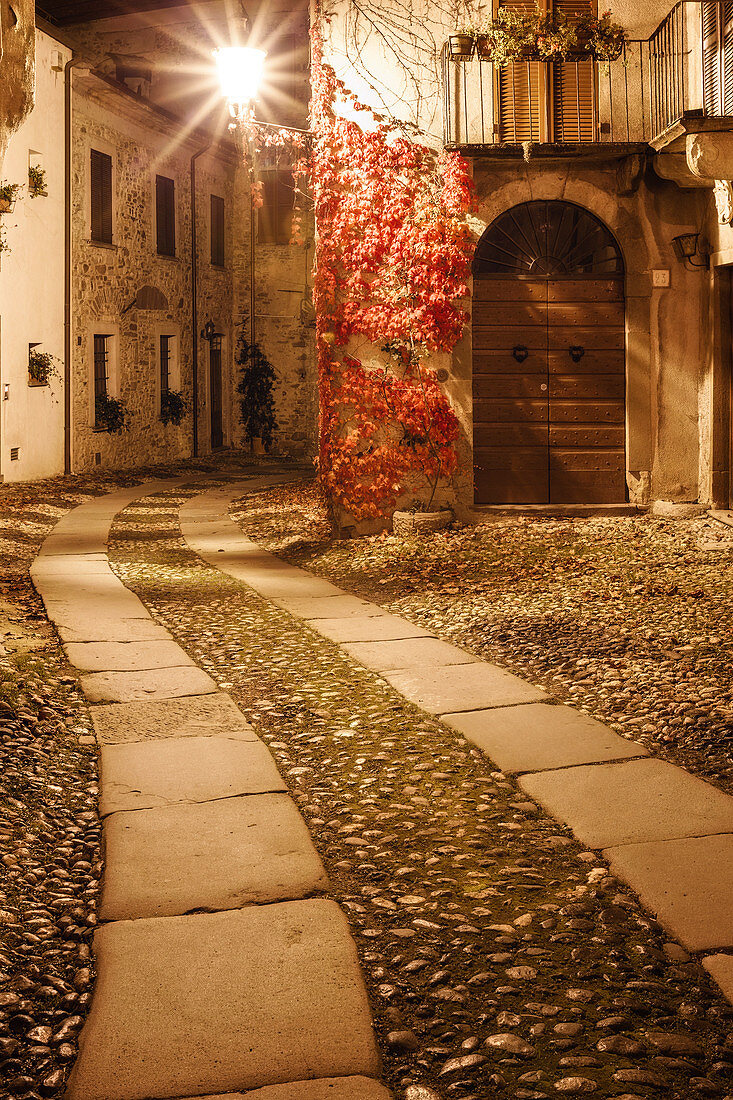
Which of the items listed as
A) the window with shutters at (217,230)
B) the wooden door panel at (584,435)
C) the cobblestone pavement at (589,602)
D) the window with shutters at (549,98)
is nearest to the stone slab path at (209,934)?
the cobblestone pavement at (589,602)

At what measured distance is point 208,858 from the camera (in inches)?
131

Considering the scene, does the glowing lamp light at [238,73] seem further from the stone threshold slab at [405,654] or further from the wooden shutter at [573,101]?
the stone threshold slab at [405,654]

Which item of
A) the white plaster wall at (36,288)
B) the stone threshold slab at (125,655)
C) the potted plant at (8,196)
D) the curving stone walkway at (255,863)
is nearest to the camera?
the curving stone walkway at (255,863)

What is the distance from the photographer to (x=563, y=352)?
11078mm

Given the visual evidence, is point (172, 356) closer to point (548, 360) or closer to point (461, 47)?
point (548, 360)

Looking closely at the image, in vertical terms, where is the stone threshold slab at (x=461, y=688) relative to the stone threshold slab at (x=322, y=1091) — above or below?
above

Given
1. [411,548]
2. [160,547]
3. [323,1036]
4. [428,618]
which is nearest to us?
[323,1036]

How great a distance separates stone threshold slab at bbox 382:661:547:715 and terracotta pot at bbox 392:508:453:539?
4.42 metres

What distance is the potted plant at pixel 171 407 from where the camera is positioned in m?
20.1

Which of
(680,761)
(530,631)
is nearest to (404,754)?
(680,761)

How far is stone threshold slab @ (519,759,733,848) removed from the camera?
11.4 ft

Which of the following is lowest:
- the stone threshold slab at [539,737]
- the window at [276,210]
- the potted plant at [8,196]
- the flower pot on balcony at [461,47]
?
the stone threshold slab at [539,737]

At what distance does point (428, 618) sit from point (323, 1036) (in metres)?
4.74

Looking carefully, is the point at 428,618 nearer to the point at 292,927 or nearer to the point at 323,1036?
the point at 292,927
